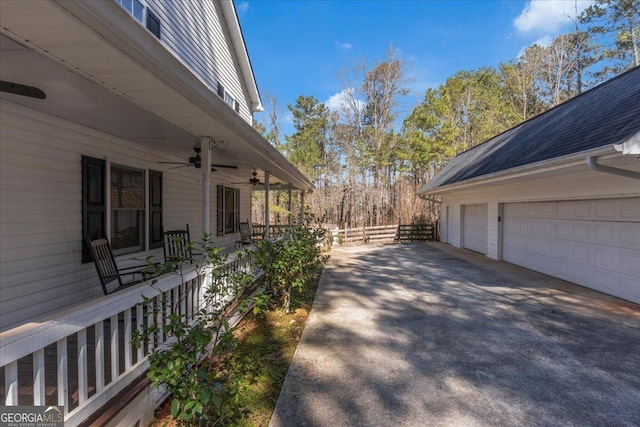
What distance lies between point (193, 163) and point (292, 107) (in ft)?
72.1

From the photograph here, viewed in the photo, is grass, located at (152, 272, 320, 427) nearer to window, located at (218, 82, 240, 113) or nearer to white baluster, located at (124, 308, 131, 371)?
white baluster, located at (124, 308, 131, 371)

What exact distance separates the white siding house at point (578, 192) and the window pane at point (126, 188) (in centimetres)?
685

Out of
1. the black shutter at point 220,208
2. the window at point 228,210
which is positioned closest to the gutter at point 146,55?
the black shutter at point 220,208

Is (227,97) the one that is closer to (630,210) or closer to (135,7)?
(135,7)

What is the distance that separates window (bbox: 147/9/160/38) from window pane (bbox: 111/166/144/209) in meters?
2.80

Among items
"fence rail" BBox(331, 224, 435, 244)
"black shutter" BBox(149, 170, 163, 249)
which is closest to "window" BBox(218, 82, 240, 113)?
"black shutter" BBox(149, 170, 163, 249)

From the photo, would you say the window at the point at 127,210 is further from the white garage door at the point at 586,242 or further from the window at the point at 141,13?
the white garage door at the point at 586,242

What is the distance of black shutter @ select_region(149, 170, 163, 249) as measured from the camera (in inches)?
214

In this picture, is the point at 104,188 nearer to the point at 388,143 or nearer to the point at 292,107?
the point at 388,143

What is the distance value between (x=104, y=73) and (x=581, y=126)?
7.71 m

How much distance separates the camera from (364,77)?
22.0 metres

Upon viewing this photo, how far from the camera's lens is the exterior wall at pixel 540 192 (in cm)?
586

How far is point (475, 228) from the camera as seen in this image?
1218cm

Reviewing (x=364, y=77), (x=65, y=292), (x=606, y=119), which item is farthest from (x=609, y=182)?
(x=364, y=77)
